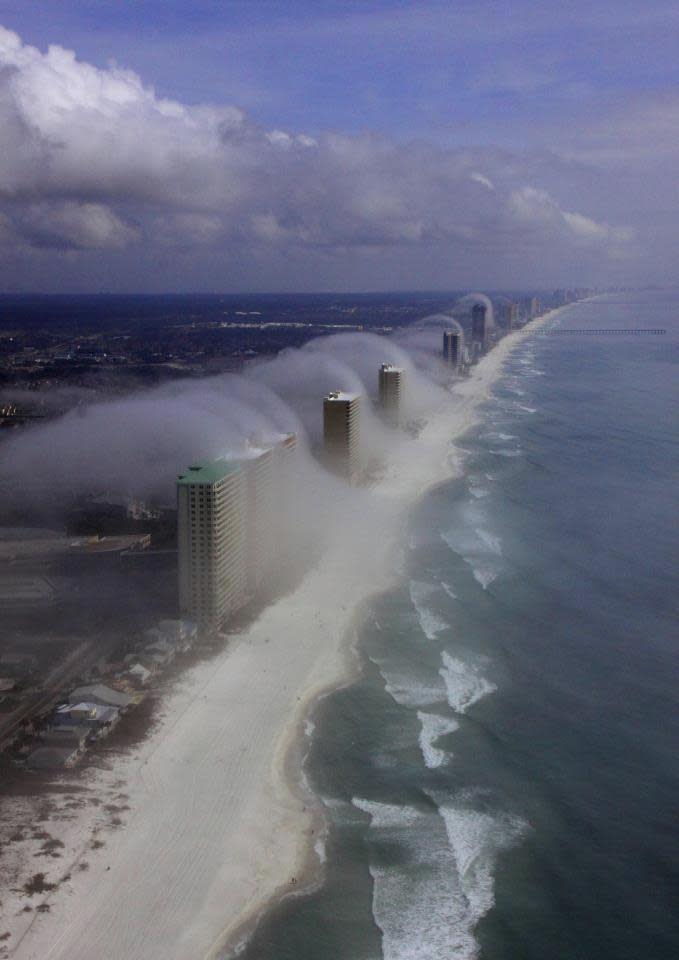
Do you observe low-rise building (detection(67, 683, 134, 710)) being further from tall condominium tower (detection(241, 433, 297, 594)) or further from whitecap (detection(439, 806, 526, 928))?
whitecap (detection(439, 806, 526, 928))

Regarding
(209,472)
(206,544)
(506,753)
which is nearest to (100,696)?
(206,544)

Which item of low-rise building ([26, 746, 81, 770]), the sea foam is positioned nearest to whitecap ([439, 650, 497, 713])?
the sea foam

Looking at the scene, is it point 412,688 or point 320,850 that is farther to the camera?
point 412,688

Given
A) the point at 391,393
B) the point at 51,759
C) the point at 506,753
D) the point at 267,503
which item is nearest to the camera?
the point at 51,759

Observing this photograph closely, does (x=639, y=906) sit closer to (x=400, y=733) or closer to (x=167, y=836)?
(x=400, y=733)

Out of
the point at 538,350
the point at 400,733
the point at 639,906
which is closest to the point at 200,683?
the point at 400,733

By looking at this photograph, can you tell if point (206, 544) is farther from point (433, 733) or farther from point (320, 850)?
point (320, 850)
